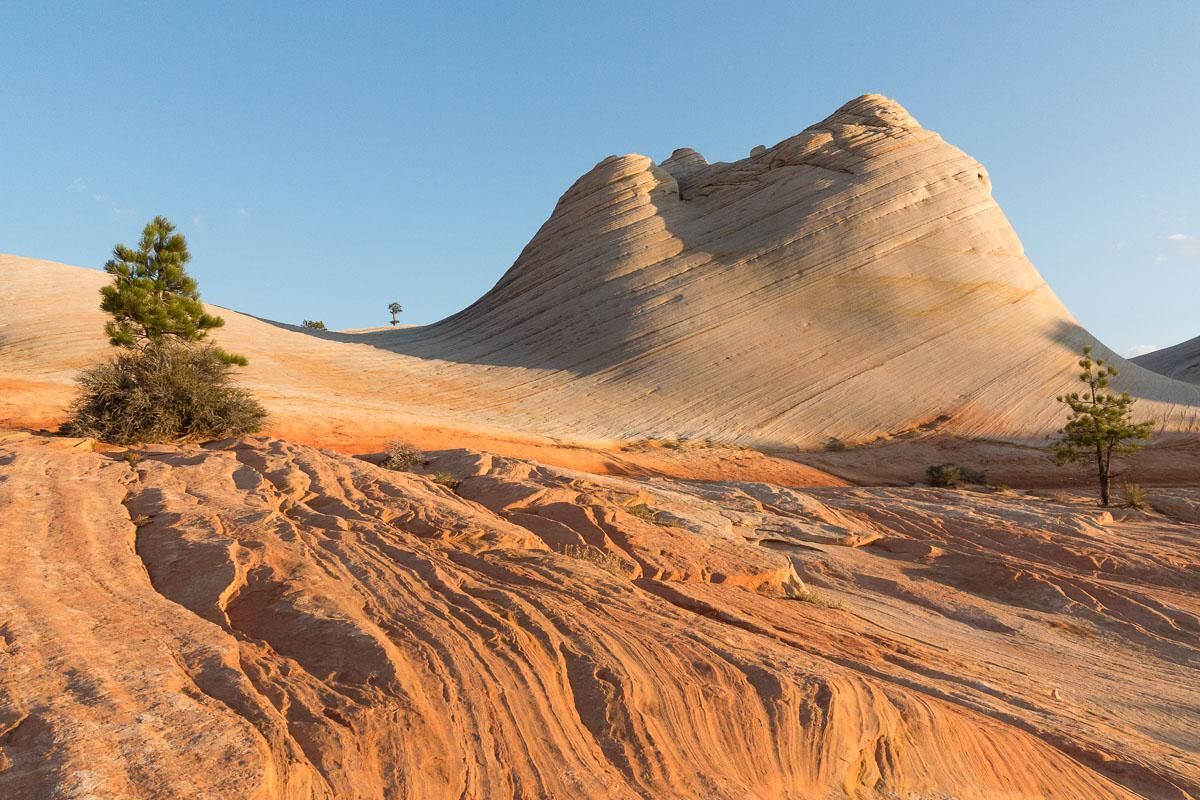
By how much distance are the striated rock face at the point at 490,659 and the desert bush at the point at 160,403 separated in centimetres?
291

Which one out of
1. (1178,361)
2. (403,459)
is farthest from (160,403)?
(1178,361)

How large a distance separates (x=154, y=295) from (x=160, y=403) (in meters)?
9.74

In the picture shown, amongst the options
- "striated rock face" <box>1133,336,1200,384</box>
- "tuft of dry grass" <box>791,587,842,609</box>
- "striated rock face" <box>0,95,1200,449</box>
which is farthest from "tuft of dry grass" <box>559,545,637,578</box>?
"striated rock face" <box>1133,336,1200,384</box>

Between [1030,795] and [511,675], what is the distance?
9.83 ft

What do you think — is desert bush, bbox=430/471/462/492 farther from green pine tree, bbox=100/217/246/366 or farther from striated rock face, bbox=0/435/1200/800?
green pine tree, bbox=100/217/246/366

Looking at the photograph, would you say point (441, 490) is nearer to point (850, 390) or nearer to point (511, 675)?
point (511, 675)

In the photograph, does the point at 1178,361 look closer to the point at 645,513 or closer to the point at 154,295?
the point at 645,513

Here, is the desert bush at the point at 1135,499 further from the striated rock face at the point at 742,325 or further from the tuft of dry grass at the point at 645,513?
the tuft of dry grass at the point at 645,513

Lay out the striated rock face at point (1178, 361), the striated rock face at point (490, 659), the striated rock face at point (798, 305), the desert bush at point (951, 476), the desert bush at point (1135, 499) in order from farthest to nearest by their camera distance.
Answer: the striated rock face at point (1178, 361), the striated rock face at point (798, 305), the desert bush at point (951, 476), the desert bush at point (1135, 499), the striated rock face at point (490, 659)

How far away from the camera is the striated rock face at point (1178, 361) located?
52656 millimetres

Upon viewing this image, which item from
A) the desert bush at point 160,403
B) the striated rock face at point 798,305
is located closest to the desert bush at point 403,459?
the desert bush at point 160,403

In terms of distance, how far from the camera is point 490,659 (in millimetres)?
4293

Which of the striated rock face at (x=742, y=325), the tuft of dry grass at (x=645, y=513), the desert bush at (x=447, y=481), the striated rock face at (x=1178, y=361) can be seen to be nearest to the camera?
the tuft of dry grass at (x=645, y=513)

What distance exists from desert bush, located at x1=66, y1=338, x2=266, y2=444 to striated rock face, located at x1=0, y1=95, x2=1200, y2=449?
8.98 meters
